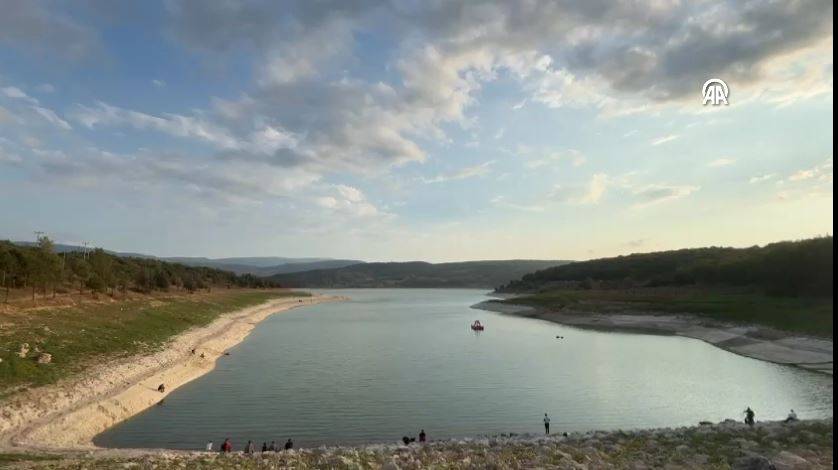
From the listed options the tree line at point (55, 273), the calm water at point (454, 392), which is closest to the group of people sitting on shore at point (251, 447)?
the calm water at point (454, 392)

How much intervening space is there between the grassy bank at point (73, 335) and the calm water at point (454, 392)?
254 inches

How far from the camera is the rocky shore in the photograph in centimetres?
1775

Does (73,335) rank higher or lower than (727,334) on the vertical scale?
higher

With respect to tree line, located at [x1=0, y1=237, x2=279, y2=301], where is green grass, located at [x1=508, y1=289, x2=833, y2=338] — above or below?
below

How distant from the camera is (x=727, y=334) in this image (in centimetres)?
6862

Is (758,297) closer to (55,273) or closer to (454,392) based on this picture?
(454,392)

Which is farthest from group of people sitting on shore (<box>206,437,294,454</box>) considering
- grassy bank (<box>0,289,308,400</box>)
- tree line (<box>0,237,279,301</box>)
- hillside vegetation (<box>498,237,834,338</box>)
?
hillside vegetation (<box>498,237,834,338</box>)

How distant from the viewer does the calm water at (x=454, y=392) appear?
29.5 m

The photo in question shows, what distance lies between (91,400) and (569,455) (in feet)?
89.0

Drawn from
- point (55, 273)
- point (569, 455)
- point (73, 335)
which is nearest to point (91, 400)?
point (73, 335)

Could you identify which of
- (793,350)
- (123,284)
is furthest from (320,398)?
(123,284)

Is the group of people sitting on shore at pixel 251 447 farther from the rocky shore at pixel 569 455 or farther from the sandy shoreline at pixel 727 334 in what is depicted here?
the sandy shoreline at pixel 727 334

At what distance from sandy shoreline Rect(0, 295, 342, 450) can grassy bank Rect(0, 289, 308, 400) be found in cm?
124

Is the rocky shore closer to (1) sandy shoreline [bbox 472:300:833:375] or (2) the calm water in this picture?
(2) the calm water
